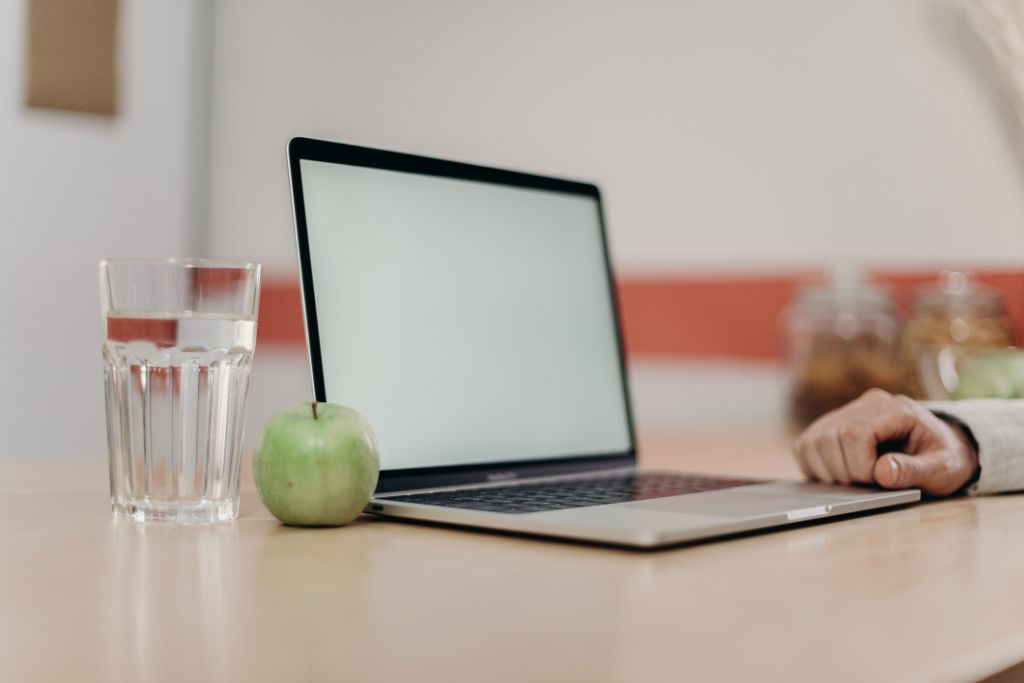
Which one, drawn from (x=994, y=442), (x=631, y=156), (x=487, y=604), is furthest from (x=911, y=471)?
(x=631, y=156)

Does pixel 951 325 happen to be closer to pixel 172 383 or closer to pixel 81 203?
pixel 172 383

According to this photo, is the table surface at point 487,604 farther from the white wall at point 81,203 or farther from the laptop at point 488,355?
the white wall at point 81,203

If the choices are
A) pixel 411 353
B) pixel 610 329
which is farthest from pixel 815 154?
pixel 411 353

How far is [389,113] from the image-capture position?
2.67m

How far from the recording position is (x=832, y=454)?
98 centimetres

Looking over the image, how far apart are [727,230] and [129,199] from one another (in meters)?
1.72

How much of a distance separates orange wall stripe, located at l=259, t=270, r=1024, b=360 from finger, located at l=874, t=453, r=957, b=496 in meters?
0.96

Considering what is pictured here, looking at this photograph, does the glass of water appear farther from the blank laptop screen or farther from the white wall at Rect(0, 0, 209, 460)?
the white wall at Rect(0, 0, 209, 460)

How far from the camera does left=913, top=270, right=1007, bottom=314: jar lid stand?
166 centimetres

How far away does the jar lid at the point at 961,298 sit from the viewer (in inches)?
65.4

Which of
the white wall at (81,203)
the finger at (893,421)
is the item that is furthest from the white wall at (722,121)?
the finger at (893,421)

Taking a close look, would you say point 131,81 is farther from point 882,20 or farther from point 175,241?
point 882,20

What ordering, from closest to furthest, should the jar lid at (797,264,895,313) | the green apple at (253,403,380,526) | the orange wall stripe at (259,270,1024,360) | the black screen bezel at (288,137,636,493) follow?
the green apple at (253,403,380,526)
the black screen bezel at (288,137,636,493)
the jar lid at (797,264,895,313)
the orange wall stripe at (259,270,1024,360)

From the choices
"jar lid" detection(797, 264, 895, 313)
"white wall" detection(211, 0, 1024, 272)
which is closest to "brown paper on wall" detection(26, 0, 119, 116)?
"white wall" detection(211, 0, 1024, 272)
